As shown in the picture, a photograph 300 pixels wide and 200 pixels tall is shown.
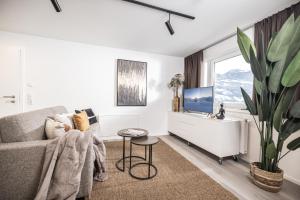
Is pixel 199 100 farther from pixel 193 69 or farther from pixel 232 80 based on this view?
pixel 193 69

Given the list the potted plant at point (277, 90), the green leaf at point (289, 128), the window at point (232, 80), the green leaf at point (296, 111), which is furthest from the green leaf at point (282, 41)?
the window at point (232, 80)

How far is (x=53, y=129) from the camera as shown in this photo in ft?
5.31

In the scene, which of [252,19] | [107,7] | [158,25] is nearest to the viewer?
[107,7]

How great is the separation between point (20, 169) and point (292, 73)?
263cm

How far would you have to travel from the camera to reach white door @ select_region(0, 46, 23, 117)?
2814 millimetres

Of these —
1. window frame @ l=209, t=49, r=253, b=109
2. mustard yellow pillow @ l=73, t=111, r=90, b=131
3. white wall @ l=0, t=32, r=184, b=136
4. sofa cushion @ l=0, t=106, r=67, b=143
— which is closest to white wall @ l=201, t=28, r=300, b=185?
window frame @ l=209, t=49, r=253, b=109

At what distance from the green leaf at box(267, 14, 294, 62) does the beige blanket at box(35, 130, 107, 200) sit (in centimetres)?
217

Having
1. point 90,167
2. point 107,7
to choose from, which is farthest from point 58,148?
point 107,7

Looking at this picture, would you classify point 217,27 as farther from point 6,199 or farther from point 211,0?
point 6,199

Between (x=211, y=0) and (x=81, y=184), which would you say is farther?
(x=211, y=0)

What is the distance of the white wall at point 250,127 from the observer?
188 cm

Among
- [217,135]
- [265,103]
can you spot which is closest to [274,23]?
[265,103]

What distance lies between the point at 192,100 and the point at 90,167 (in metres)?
2.58

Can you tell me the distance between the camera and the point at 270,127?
1.73m
